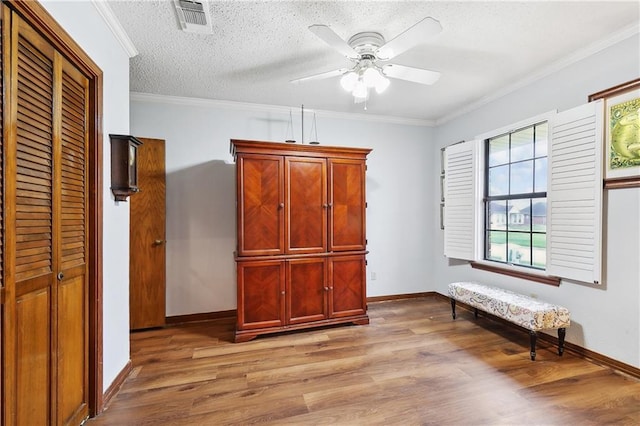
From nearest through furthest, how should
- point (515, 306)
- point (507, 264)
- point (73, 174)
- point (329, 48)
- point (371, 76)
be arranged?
point (73, 174) < point (371, 76) < point (329, 48) < point (515, 306) < point (507, 264)

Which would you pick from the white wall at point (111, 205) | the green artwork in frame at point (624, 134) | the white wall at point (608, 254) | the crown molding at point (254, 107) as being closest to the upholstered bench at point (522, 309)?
the white wall at point (608, 254)

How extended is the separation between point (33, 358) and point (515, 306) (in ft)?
11.0

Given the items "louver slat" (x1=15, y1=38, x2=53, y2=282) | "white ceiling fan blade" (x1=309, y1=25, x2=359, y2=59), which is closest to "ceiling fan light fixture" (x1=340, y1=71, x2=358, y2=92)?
"white ceiling fan blade" (x1=309, y1=25, x2=359, y2=59)

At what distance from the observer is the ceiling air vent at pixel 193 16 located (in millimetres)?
1812

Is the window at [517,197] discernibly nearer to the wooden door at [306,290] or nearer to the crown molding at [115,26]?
the wooden door at [306,290]

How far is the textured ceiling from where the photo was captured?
189 cm

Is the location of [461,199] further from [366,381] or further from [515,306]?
[366,381]

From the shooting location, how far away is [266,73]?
279 cm

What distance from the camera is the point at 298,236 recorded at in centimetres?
303

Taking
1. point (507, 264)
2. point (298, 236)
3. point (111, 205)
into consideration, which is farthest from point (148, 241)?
point (507, 264)

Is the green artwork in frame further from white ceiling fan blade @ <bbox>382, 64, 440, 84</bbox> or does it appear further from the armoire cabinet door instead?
the armoire cabinet door

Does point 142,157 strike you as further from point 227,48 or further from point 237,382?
point 237,382

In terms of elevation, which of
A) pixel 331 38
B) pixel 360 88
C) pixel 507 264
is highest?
pixel 331 38

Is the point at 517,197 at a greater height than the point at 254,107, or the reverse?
the point at 254,107
